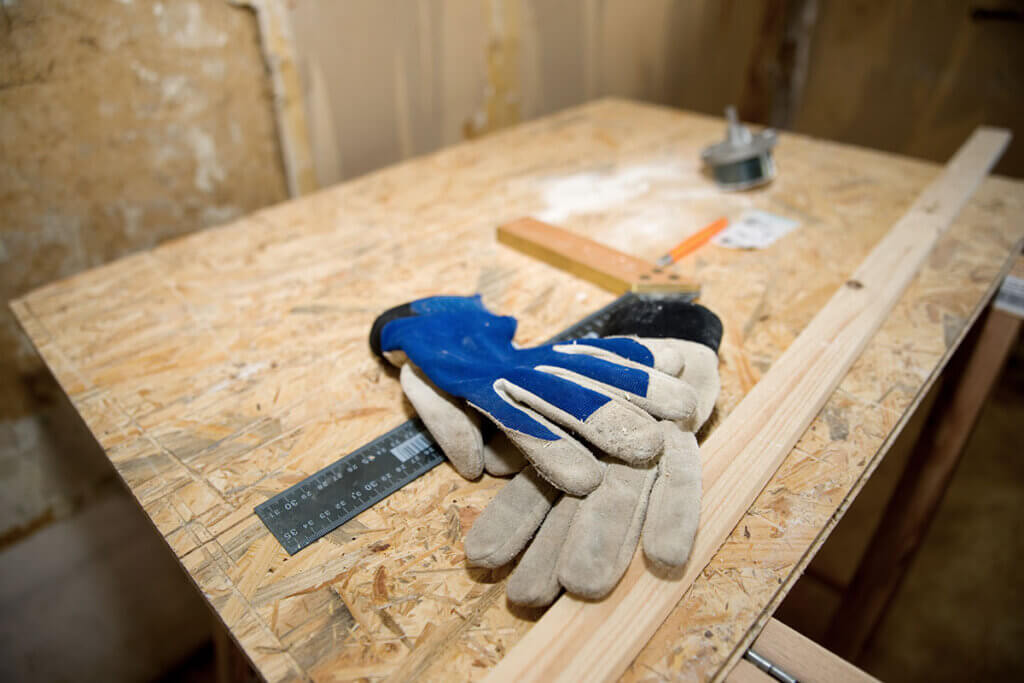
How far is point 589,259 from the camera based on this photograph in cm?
126

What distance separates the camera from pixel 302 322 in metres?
1.15

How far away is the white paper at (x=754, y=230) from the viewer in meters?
1.37

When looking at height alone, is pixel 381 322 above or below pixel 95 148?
below

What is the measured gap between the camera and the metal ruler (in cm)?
77

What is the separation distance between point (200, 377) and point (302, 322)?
20 cm

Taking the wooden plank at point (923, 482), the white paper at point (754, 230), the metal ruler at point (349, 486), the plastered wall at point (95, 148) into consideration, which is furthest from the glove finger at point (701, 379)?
the plastered wall at point (95, 148)

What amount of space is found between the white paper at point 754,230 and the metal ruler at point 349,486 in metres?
0.86

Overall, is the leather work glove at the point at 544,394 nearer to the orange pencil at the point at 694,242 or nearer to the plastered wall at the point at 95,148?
the orange pencil at the point at 694,242

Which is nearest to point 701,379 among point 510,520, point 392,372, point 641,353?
point 641,353

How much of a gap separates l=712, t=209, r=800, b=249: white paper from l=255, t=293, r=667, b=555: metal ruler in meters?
0.86

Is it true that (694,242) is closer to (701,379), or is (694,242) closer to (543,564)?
(701,379)

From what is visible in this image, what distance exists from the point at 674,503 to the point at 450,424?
315 millimetres

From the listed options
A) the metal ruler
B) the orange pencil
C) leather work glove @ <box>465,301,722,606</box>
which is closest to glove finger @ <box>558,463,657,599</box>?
leather work glove @ <box>465,301,722,606</box>

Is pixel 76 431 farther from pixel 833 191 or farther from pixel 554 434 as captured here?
pixel 833 191
